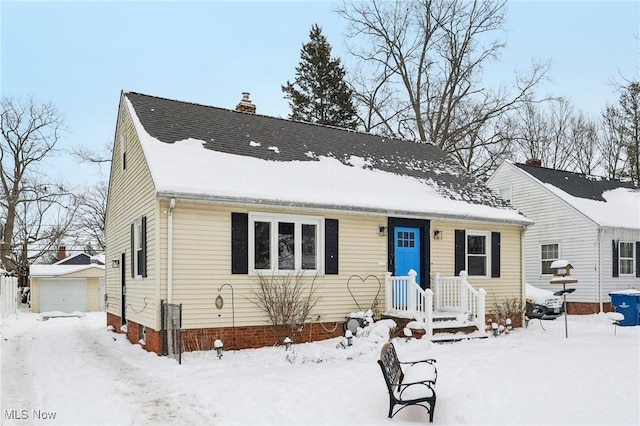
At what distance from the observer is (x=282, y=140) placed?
1503cm

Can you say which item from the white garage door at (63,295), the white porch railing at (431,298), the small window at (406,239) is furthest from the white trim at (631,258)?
the white garage door at (63,295)

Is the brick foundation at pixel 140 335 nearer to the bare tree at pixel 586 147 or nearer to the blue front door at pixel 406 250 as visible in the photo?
the blue front door at pixel 406 250

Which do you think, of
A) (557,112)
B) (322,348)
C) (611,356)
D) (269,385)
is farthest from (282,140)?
(557,112)

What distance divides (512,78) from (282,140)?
1989cm

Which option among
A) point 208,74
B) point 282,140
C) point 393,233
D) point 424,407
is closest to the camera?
point 424,407

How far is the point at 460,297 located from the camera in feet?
47.4

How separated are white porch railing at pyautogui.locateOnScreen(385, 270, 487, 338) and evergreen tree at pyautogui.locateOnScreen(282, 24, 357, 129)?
67.9 ft

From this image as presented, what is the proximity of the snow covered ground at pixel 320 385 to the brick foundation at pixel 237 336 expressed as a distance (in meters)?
0.32

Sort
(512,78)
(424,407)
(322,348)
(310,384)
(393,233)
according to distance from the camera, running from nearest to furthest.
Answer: (424,407), (310,384), (322,348), (393,233), (512,78)

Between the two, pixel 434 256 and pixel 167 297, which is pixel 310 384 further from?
pixel 434 256

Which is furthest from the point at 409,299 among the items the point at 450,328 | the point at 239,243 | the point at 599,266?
the point at 599,266

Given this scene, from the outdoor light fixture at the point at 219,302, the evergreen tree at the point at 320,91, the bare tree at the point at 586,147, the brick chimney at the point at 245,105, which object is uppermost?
the evergreen tree at the point at 320,91

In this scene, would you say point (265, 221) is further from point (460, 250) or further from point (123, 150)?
point (460, 250)

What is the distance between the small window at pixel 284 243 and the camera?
39.4ft
